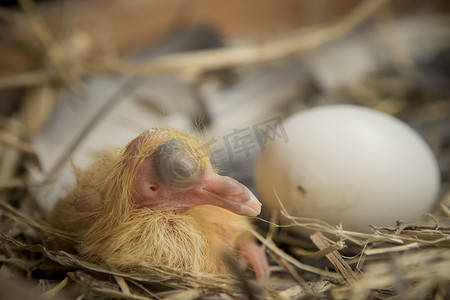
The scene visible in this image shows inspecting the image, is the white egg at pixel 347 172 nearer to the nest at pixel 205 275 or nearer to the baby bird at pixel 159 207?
the nest at pixel 205 275

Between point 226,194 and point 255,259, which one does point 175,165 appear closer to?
point 226,194

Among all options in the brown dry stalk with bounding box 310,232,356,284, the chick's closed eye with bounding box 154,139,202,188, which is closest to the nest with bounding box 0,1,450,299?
the brown dry stalk with bounding box 310,232,356,284

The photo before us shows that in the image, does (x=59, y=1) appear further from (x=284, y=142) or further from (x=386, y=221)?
(x=386, y=221)

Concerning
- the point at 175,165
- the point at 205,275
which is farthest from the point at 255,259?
the point at 175,165

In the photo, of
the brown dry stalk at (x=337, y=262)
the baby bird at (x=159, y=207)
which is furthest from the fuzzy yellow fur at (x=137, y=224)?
the brown dry stalk at (x=337, y=262)

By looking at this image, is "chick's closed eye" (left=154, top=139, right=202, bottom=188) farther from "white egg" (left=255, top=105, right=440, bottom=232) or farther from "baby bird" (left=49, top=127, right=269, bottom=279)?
"white egg" (left=255, top=105, right=440, bottom=232)

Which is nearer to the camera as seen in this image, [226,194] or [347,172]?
[226,194]
